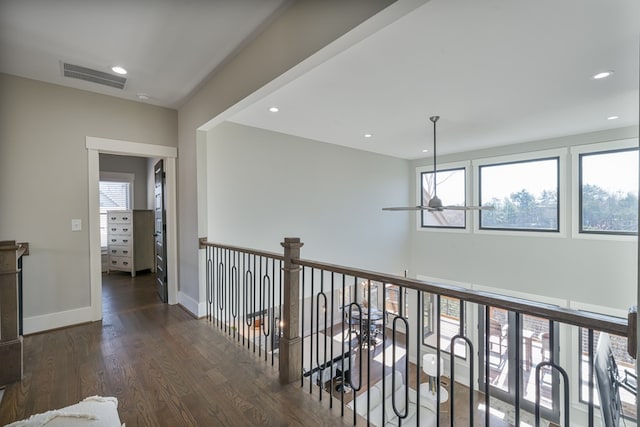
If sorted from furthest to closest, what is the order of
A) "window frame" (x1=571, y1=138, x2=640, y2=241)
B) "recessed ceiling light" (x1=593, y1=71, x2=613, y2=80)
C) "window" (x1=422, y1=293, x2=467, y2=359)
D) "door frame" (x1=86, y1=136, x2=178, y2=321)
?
"window" (x1=422, y1=293, x2=467, y2=359), "window frame" (x1=571, y1=138, x2=640, y2=241), "door frame" (x1=86, y1=136, x2=178, y2=321), "recessed ceiling light" (x1=593, y1=71, x2=613, y2=80)

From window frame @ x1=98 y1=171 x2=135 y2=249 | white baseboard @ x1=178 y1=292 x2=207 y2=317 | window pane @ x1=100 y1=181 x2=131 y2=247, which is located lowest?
white baseboard @ x1=178 y1=292 x2=207 y2=317

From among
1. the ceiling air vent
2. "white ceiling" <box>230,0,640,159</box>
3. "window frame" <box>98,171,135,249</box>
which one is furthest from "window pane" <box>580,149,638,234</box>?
"window frame" <box>98,171,135,249</box>

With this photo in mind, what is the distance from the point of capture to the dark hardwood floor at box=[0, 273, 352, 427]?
187cm

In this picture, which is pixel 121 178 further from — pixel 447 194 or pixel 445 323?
pixel 445 323

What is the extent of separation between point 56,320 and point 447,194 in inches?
277

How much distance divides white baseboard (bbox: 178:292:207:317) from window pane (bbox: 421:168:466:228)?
5370 mm

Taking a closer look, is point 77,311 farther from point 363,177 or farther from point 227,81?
point 363,177

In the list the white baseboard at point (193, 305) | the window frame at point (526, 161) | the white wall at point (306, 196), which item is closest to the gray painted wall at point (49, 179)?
the white baseboard at point (193, 305)

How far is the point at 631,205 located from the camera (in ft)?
14.8

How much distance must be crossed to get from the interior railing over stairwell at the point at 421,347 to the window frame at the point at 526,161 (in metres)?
1.54

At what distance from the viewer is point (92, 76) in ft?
9.70

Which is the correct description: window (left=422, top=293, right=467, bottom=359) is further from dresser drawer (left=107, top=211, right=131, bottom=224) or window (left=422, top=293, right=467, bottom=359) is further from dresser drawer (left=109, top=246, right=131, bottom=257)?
dresser drawer (left=107, top=211, right=131, bottom=224)

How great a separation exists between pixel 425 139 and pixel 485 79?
2441mm

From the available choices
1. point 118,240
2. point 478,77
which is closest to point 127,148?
point 118,240
